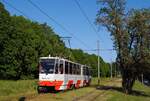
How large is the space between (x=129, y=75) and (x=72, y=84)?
11.3 metres

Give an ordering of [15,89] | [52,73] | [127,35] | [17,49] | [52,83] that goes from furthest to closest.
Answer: [17,49] < [127,35] < [15,89] < [52,83] < [52,73]

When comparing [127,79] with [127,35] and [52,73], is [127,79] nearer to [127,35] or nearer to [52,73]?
[127,35]

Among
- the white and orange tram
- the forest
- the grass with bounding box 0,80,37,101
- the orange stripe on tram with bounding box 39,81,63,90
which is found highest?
the forest

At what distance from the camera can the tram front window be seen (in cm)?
3553

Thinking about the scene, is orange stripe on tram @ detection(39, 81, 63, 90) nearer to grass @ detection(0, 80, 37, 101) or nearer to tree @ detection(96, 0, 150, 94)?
grass @ detection(0, 80, 37, 101)

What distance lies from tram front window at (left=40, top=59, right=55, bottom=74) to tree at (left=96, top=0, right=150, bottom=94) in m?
15.4

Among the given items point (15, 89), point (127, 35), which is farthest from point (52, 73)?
point (127, 35)

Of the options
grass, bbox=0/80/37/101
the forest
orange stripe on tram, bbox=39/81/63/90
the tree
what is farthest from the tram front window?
the forest

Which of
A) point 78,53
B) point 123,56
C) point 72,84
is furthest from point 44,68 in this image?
point 78,53

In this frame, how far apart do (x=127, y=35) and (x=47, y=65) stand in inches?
626

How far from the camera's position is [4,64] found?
72.4 metres

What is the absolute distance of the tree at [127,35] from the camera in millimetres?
48000

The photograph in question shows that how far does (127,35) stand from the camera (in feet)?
160

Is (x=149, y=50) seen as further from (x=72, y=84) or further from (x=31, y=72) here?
(x=31, y=72)
